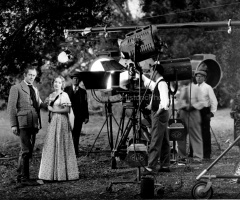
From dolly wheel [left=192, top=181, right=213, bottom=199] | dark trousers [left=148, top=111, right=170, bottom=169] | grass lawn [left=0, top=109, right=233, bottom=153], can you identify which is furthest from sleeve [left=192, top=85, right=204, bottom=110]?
dolly wheel [left=192, top=181, right=213, bottom=199]

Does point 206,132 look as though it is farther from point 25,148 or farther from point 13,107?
point 13,107

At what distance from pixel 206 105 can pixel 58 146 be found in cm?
395

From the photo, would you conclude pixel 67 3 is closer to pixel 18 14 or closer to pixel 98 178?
pixel 18 14

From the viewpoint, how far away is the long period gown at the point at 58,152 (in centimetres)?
930

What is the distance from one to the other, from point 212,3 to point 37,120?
48.2 feet

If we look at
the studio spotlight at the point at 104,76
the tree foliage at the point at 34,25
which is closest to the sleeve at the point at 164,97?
the studio spotlight at the point at 104,76

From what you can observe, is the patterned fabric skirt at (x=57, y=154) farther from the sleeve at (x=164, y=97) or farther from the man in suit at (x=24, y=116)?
the sleeve at (x=164, y=97)

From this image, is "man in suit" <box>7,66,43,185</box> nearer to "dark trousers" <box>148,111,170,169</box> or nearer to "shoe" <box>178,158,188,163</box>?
"dark trousers" <box>148,111,170,169</box>

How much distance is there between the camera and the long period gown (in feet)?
30.5

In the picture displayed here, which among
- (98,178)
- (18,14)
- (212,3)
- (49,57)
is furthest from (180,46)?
(98,178)

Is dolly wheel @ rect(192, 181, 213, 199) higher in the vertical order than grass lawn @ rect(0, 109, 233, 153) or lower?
higher

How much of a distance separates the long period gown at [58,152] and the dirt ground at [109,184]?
0.19 m

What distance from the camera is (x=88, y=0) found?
14070mm

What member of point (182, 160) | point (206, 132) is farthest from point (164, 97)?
point (206, 132)
